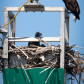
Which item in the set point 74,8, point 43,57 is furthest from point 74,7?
point 43,57

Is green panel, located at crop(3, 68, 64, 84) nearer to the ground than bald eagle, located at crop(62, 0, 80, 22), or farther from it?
nearer to the ground

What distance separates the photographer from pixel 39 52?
9086mm

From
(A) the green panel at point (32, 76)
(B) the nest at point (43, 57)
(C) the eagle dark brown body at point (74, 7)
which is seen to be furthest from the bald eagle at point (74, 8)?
(A) the green panel at point (32, 76)

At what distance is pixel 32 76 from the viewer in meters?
9.12

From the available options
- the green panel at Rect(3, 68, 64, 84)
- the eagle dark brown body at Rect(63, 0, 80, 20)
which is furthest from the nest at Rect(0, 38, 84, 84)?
A: the eagle dark brown body at Rect(63, 0, 80, 20)

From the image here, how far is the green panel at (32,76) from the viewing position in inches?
356

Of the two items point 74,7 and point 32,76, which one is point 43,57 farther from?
point 74,7

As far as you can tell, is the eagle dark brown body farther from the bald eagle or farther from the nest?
the nest

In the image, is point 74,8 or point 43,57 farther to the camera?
point 74,8

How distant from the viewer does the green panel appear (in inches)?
356

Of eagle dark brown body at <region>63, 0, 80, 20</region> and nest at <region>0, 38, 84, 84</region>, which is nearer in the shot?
nest at <region>0, 38, 84, 84</region>

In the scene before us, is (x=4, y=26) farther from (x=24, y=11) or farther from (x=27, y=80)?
(x=27, y=80)

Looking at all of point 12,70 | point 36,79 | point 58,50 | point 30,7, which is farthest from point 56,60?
point 30,7

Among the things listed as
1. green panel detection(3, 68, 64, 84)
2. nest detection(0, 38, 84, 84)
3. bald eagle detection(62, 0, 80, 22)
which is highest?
bald eagle detection(62, 0, 80, 22)
